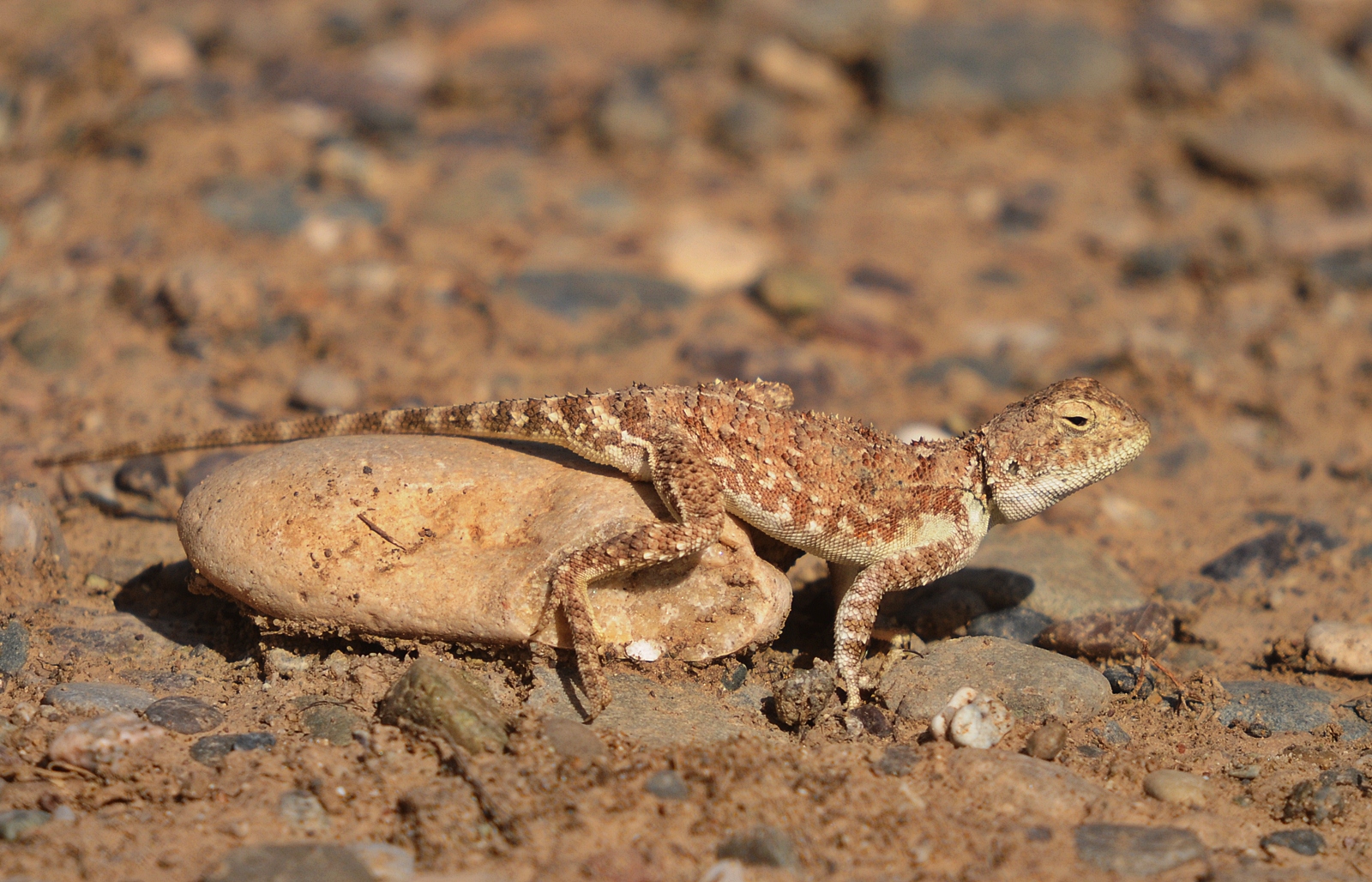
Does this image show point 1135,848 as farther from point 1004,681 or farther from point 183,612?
point 183,612

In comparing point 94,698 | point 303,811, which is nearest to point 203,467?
point 94,698

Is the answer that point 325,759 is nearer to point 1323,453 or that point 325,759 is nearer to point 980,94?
point 1323,453

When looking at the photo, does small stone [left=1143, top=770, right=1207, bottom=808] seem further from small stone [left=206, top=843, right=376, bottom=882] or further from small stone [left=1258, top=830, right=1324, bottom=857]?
small stone [left=206, top=843, right=376, bottom=882]

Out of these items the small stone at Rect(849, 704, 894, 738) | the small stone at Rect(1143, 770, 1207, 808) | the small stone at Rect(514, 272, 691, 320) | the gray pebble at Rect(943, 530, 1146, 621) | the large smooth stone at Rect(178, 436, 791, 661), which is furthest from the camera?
the small stone at Rect(514, 272, 691, 320)

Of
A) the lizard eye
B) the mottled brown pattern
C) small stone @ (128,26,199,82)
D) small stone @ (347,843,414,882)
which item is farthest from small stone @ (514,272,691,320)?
small stone @ (347,843,414,882)

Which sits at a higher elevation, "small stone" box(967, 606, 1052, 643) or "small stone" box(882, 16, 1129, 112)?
"small stone" box(882, 16, 1129, 112)

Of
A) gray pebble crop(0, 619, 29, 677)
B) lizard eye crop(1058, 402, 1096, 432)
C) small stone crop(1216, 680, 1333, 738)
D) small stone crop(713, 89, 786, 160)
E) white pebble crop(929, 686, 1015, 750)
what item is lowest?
small stone crop(1216, 680, 1333, 738)

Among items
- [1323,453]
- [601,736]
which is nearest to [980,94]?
[1323,453]
